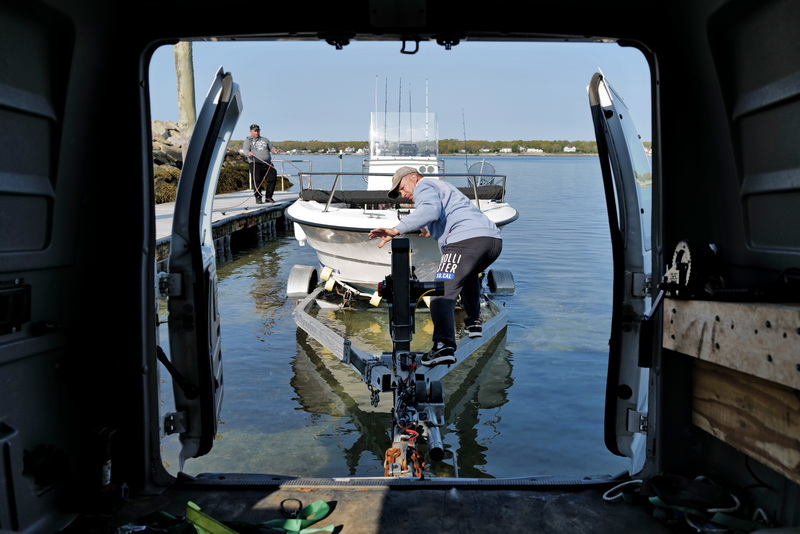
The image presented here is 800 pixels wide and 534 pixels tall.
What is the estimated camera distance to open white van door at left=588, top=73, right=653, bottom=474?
3332 mm

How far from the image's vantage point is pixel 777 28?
2.31m

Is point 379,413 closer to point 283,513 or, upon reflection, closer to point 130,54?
point 283,513

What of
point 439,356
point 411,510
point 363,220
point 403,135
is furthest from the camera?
point 403,135

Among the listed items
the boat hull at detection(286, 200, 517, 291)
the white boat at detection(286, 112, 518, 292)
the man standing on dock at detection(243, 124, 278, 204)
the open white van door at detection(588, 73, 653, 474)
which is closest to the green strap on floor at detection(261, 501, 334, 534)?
the open white van door at detection(588, 73, 653, 474)

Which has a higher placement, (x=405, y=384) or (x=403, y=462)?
(x=405, y=384)

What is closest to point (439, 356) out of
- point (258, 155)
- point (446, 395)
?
point (446, 395)

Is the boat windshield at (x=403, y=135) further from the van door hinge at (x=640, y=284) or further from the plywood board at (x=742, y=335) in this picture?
the plywood board at (x=742, y=335)

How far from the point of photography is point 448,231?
6.22 metres

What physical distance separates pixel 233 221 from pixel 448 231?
35.4 feet

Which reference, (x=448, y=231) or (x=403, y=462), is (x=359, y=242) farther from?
(x=403, y=462)

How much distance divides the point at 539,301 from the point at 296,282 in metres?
3.88

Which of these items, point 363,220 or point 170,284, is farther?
point 363,220

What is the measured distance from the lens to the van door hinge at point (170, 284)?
3.27 meters

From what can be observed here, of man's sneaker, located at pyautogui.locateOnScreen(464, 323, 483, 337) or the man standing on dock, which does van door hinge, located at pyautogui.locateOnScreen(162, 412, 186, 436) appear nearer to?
man's sneaker, located at pyautogui.locateOnScreen(464, 323, 483, 337)
